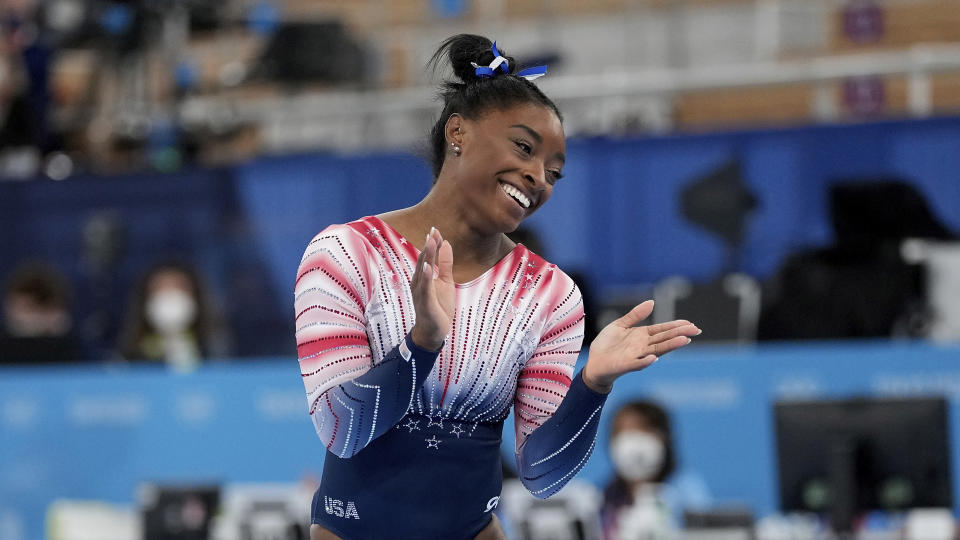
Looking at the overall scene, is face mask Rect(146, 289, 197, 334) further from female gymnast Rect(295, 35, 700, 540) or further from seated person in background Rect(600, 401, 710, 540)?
female gymnast Rect(295, 35, 700, 540)

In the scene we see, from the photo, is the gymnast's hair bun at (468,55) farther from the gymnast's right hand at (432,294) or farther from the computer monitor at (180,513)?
the computer monitor at (180,513)

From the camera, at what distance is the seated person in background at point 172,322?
6605mm

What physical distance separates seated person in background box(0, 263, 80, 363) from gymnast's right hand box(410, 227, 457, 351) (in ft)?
15.3

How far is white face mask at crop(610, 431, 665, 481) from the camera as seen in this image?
5.17 metres

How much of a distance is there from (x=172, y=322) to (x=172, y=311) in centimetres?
6

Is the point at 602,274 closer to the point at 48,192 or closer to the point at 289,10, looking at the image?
the point at 48,192

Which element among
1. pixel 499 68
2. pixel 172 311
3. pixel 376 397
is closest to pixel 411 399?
pixel 376 397

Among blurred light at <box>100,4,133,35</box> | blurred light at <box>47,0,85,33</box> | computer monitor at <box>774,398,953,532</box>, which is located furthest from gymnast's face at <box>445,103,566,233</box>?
blurred light at <box>47,0,85,33</box>

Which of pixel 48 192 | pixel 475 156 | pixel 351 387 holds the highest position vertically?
pixel 475 156

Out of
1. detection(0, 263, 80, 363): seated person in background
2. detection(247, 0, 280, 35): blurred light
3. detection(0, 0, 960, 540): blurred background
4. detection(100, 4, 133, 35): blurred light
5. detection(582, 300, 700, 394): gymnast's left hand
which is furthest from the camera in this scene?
detection(247, 0, 280, 35): blurred light

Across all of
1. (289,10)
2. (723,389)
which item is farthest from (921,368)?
(289,10)

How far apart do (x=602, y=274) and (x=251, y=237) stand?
2.01 m

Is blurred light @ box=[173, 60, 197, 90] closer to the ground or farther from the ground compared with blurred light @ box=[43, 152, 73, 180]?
farther from the ground

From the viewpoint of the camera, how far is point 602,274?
6863 mm
